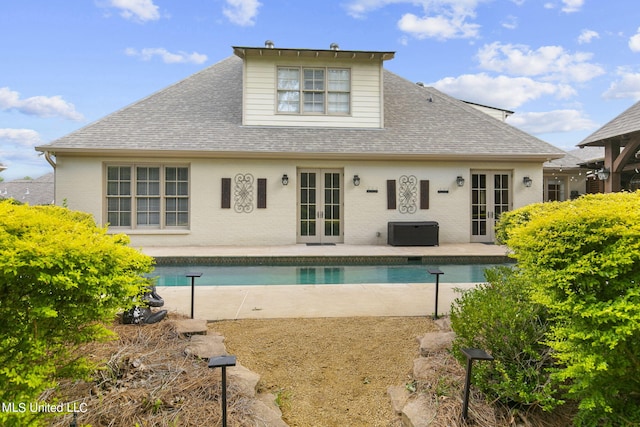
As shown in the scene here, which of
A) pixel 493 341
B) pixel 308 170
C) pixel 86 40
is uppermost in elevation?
pixel 86 40

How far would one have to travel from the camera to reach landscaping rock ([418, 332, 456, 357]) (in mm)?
3281

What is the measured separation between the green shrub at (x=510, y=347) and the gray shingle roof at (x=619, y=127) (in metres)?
10.7

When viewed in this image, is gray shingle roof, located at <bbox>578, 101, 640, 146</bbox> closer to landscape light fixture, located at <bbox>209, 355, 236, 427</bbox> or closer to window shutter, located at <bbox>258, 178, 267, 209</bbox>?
window shutter, located at <bbox>258, 178, 267, 209</bbox>

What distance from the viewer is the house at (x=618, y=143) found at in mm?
10797

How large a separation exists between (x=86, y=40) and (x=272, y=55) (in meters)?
7.95

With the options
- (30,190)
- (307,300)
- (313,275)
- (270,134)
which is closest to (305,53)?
(270,134)

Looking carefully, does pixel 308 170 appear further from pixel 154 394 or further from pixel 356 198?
pixel 154 394

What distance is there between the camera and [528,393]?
2.28 metres

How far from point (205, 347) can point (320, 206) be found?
8468 mm

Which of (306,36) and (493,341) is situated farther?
(306,36)

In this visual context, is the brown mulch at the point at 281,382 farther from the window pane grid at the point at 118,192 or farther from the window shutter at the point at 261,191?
the window pane grid at the point at 118,192

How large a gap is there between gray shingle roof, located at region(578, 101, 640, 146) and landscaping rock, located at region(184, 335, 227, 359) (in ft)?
39.5

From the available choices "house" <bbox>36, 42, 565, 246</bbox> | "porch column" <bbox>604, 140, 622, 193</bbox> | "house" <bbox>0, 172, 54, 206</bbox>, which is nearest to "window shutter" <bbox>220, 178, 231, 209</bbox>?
"house" <bbox>36, 42, 565, 246</bbox>

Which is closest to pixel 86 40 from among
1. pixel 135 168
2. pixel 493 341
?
pixel 135 168
